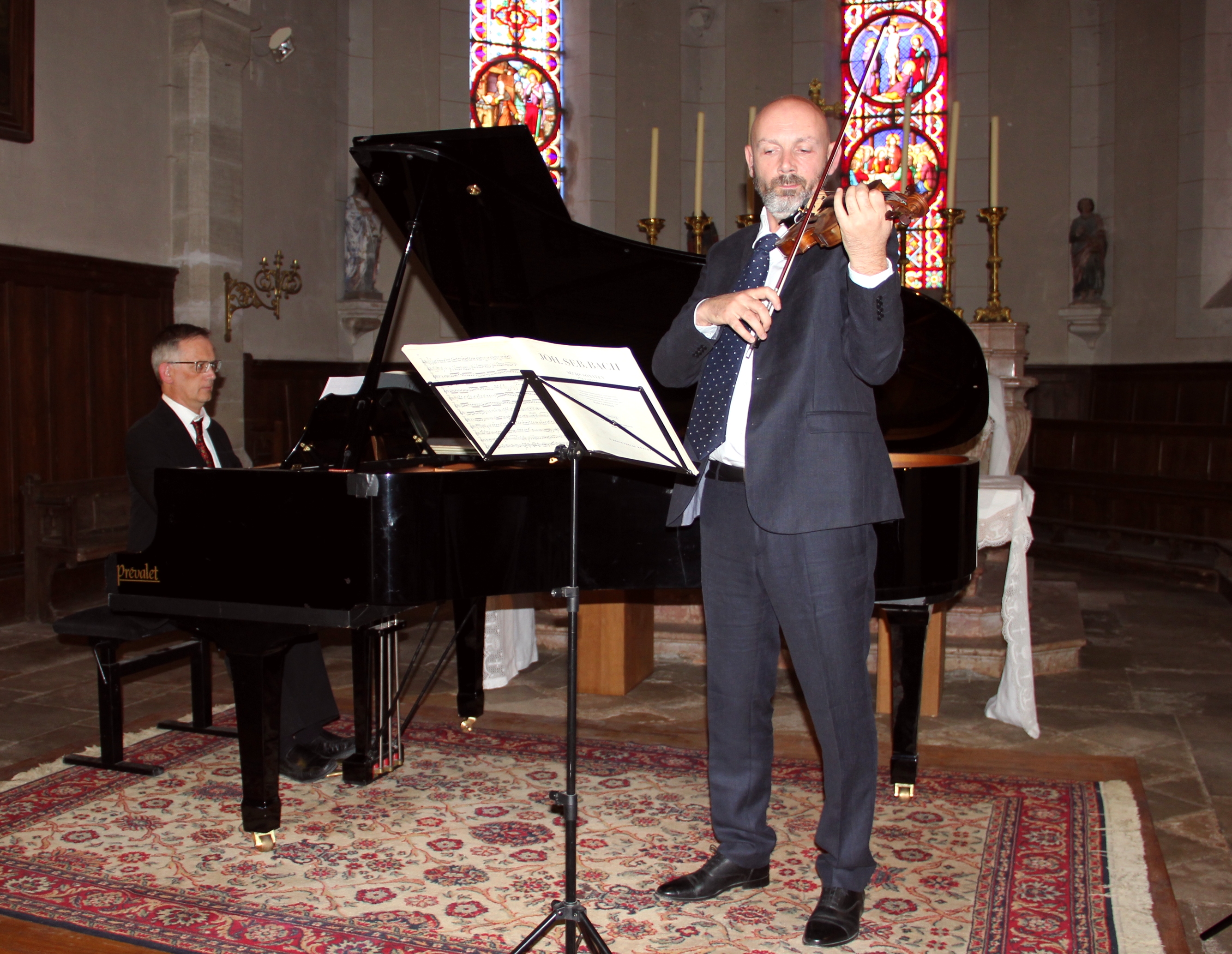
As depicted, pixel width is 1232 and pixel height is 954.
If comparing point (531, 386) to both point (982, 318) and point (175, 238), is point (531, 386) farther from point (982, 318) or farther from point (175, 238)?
point (175, 238)

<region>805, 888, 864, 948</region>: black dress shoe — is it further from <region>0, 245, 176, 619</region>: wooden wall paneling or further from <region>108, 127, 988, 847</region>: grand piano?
<region>0, 245, 176, 619</region>: wooden wall paneling

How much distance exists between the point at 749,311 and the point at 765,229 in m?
0.45

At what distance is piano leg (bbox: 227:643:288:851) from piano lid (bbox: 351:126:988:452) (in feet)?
4.17

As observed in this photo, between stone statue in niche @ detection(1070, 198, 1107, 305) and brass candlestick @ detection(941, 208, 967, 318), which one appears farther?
stone statue in niche @ detection(1070, 198, 1107, 305)

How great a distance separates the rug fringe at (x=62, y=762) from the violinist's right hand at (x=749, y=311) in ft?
8.33

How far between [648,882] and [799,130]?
1720 mm

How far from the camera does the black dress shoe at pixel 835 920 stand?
2340 millimetres

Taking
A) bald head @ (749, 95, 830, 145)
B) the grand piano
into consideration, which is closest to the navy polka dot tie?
bald head @ (749, 95, 830, 145)

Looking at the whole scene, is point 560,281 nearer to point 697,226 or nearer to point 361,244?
point 697,226

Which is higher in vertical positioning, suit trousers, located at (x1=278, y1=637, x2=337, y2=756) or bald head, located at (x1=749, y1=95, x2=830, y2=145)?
bald head, located at (x1=749, y1=95, x2=830, y2=145)

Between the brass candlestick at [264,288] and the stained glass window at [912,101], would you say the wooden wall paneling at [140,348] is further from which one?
the stained glass window at [912,101]

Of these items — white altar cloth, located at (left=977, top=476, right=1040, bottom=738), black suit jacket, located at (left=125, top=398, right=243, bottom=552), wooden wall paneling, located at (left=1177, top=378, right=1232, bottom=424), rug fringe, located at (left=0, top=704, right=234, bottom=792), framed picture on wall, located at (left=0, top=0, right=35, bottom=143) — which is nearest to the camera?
black suit jacket, located at (left=125, top=398, right=243, bottom=552)

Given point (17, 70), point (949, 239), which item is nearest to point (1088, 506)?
point (949, 239)

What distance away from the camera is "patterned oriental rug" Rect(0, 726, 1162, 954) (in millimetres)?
2422
